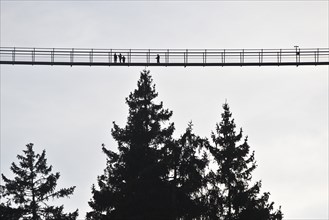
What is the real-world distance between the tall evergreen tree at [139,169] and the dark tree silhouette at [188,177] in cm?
→ 78

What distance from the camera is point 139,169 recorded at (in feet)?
171

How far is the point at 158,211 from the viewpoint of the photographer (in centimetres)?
4919

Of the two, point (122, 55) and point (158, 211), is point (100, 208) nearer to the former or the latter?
point (158, 211)

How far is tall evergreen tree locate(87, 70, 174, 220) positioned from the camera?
49656 mm

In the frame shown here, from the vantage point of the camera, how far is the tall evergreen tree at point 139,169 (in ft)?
163

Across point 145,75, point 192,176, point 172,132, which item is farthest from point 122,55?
point 192,176

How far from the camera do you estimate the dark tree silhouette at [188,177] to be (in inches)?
2002

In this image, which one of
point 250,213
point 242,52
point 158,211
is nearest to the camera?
point 158,211

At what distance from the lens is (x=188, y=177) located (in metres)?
51.7

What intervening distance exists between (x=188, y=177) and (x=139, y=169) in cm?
349

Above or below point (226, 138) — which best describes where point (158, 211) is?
below

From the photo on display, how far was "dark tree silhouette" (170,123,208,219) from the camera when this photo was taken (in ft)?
167

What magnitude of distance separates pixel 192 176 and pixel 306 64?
44.9 ft

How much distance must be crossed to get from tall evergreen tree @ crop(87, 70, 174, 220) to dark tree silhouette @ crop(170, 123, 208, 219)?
778 millimetres
